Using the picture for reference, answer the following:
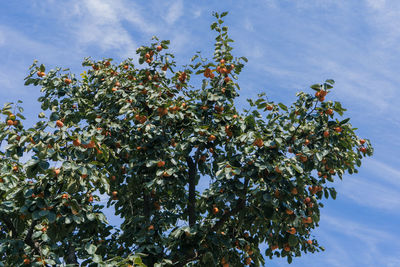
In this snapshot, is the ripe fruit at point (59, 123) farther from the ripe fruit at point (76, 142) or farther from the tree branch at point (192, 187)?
the tree branch at point (192, 187)

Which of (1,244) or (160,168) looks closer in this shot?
(1,244)

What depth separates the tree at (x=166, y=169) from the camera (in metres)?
6.36

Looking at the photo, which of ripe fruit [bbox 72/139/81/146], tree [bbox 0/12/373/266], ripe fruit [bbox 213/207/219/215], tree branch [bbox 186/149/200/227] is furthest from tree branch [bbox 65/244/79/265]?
ripe fruit [bbox 72/139/81/146]

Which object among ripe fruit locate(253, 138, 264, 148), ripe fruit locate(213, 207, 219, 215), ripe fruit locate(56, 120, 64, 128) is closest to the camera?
ripe fruit locate(56, 120, 64, 128)

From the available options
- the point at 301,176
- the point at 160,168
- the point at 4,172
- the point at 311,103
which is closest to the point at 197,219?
the point at 160,168

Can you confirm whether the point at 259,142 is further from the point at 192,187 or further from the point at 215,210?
the point at 192,187

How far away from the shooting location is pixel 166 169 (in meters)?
7.55

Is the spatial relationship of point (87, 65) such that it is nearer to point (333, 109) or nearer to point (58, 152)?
point (58, 152)

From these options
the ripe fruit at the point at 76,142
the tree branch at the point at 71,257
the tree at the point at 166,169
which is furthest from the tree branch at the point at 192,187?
the ripe fruit at the point at 76,142

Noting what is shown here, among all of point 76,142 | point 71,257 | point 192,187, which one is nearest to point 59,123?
point 76,142

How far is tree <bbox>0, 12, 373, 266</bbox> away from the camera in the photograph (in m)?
6.36

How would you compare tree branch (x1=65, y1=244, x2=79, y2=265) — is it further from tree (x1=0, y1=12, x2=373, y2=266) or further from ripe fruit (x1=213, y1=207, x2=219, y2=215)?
ripe fruit (x1=213, y1=207, x2=219, y2=215)

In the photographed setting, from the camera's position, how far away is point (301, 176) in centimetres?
715

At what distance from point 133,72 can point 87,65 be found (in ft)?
4.95
